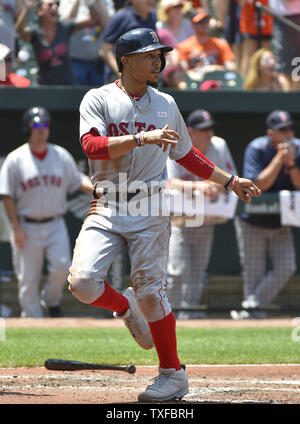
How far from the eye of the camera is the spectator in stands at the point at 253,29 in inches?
410

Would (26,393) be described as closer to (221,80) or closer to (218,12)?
(221,80)

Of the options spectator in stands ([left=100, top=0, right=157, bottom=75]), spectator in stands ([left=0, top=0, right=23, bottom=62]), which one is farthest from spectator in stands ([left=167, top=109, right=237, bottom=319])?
spectator in stands ([left=0, top=0, right=23, bottom=62])

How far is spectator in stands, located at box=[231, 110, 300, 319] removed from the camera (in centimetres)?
909

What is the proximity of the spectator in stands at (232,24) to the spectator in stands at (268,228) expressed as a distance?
6.41ft

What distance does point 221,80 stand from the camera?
34.4 feet

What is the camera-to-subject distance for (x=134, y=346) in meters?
7.05

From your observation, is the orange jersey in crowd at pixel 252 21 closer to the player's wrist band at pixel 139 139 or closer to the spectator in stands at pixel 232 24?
the spectator in stands at pixel 232 24

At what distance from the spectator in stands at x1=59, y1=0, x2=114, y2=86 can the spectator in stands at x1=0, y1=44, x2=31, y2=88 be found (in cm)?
66

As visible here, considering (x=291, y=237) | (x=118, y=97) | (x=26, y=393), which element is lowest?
(x=26, y=393)

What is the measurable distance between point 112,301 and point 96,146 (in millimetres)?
964

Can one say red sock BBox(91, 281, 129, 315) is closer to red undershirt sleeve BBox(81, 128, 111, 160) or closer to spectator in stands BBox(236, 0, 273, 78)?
red undershirt sleeve BBox(81, 128, 111, 160)

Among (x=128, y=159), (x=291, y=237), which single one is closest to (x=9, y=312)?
(x=291, y=237)

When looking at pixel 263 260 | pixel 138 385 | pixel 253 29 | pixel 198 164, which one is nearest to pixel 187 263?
pixel 263 260

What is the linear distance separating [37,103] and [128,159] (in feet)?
19.1
